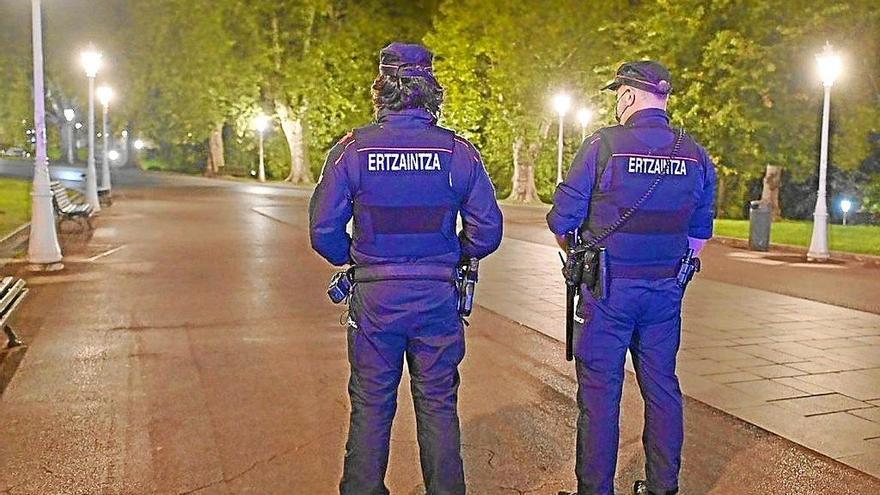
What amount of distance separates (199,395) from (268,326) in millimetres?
2694

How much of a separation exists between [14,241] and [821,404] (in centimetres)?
1448

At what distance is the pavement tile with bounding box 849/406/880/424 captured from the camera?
639 cm

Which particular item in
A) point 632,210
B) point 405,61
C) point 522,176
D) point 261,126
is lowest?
point 522,176

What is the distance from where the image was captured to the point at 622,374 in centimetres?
453

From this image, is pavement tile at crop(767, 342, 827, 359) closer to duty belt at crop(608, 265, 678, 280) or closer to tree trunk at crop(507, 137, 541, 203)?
duty belt at crop(608, 265, 678, 280)

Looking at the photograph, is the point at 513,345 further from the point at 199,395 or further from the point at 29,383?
the point at 29,383

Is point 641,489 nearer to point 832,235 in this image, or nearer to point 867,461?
point 867,461

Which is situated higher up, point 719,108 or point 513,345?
point 719,108

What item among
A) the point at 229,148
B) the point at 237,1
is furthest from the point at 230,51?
the point at 229,148

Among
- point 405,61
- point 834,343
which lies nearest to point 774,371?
point 834,343

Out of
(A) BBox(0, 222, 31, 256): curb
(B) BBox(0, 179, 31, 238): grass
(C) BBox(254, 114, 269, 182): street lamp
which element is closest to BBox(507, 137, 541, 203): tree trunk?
(C) BBox(254, 114, 269, 182): street lamp

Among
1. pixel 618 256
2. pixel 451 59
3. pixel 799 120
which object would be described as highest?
pixel 451 59

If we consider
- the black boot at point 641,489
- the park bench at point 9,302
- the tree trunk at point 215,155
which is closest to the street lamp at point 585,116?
the tree trunk at point 215,155

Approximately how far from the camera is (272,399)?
6.71 meters
